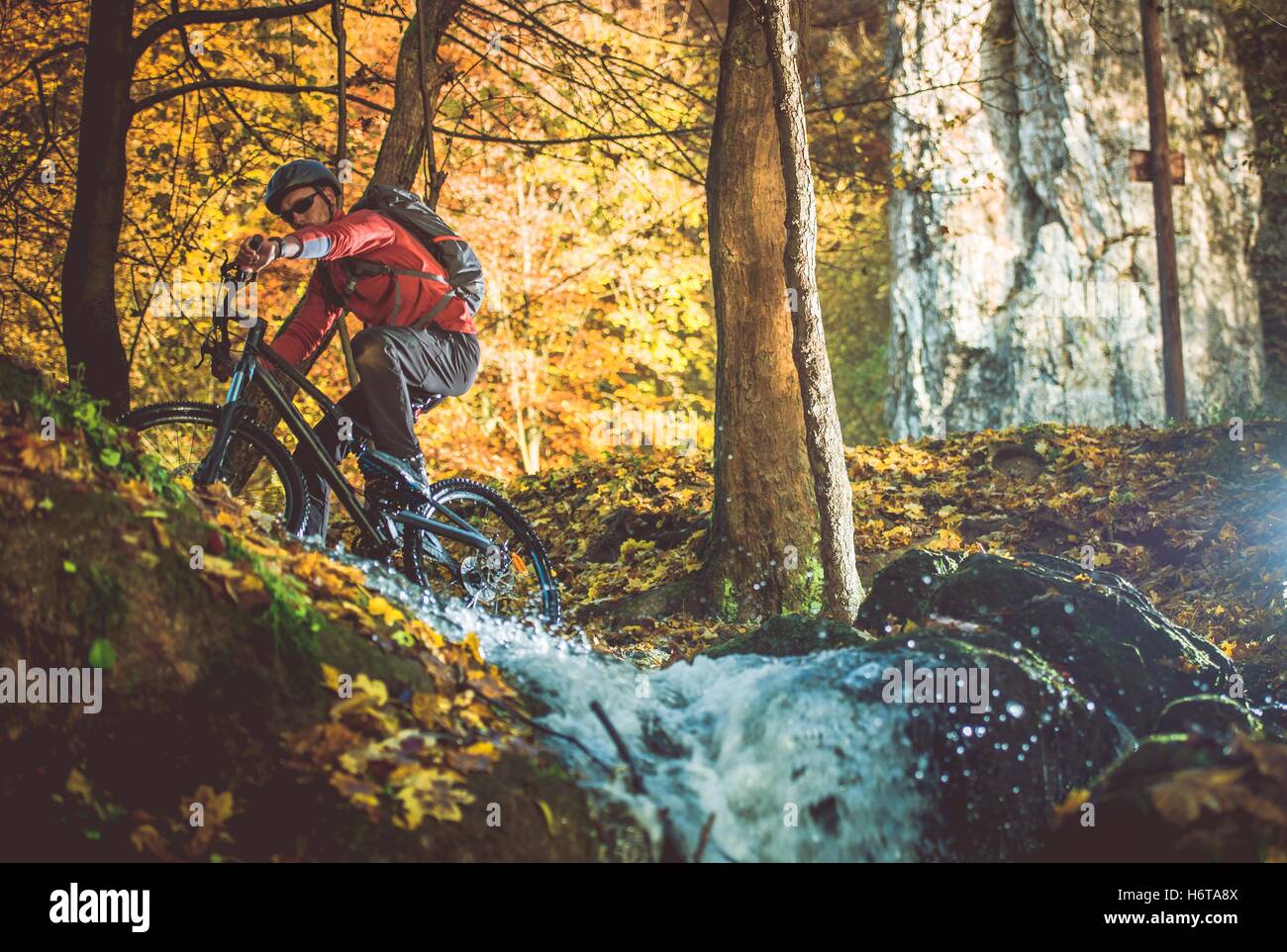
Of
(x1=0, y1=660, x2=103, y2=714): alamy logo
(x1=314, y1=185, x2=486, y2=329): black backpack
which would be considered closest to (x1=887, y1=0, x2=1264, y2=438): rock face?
(x1=314, y1=185, x2=486, y2=329): black backpack

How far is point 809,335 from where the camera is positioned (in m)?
7.33

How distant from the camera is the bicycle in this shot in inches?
207

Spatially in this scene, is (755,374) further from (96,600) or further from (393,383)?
(96,600)

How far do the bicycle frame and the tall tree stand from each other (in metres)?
2.05

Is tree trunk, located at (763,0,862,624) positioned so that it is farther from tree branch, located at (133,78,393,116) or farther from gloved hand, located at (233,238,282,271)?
gloved hand, located at (233,238,282,271)

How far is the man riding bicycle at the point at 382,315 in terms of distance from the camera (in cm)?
559

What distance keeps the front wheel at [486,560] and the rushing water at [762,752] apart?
2.85ft

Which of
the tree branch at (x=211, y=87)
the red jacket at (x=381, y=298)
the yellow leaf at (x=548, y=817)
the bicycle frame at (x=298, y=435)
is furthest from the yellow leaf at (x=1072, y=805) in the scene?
the tree branch at (x=211, y=87)

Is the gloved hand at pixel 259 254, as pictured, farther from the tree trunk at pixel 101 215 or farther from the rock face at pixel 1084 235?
the rock face at pixel 1084 235

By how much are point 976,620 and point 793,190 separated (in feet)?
9.43

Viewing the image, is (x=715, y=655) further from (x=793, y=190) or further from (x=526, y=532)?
(x=793, y=190)

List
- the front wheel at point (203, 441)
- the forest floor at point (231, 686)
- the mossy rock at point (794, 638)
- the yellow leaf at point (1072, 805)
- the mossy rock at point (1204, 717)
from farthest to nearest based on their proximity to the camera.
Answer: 1. the mossy rock at point (794, 638)
2. the front wheel at point (203, 441)
3. the mossy rock at point (1204, 717)
4. the yellow leaf at point (1072, 805)
5. the forest floor at point (231, 686)
